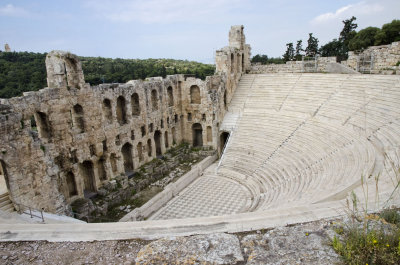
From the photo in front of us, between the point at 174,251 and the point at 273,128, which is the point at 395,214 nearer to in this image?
the point at 174,251

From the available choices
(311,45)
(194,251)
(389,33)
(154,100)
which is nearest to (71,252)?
(194,251)

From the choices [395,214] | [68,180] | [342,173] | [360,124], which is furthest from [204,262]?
[360,124]

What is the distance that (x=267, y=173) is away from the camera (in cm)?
1686

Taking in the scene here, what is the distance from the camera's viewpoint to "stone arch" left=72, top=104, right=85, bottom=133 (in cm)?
1540

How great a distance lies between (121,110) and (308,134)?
12.3 metres

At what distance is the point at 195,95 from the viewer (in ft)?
79.5

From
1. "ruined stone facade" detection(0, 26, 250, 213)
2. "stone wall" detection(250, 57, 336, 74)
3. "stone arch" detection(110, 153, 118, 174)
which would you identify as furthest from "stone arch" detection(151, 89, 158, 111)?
"stone wall" detection(250, 57, 336, 74)

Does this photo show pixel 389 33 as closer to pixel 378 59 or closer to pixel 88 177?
pixel 378 59

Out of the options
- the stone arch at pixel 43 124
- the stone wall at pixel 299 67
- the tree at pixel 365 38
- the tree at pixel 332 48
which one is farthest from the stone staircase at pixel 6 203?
the tree at pixel 332 48

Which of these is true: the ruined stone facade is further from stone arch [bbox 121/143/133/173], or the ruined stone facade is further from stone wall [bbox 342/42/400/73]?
stone wall [bbox 342/42/400/73]

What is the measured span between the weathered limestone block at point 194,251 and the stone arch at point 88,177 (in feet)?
43.5

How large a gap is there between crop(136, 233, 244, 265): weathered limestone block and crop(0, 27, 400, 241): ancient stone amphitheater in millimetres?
275

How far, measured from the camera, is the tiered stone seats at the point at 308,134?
12.2m

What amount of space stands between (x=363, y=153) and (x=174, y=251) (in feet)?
38.0
